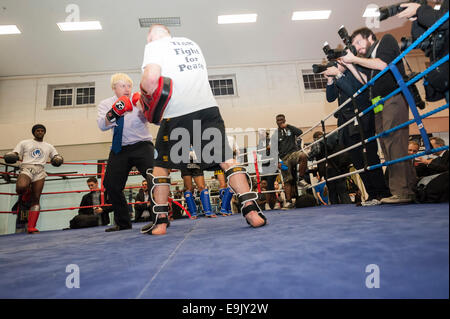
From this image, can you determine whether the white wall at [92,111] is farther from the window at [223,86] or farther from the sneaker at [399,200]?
the sneaker at [399,200]

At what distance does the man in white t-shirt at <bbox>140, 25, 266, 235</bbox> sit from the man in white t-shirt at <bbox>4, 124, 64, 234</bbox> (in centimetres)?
283

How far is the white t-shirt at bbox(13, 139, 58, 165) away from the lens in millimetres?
3500

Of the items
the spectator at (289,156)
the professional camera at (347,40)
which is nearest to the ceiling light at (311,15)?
the spectator at (289,156)

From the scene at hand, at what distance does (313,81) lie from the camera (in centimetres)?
791

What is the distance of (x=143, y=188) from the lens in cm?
487

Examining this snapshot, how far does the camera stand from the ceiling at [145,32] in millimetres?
5316

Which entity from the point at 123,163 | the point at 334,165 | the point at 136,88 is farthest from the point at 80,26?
the point at 334,165

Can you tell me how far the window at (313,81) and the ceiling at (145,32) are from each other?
22.5 inches

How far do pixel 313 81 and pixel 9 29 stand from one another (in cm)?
791

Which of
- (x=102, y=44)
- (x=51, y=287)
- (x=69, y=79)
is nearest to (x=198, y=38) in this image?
(x=102, y=44)

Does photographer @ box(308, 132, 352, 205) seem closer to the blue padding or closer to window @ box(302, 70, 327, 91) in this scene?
the blue padding

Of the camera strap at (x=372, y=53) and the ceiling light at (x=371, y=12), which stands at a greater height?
the ceiling light at (x=371, y=12)

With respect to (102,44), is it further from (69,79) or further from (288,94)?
(288,94)

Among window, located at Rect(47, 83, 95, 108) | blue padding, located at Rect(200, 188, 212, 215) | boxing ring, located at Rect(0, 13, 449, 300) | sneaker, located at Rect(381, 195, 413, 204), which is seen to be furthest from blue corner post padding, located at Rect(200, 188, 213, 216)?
window, located at Rect(47, 83, 95, 108)
